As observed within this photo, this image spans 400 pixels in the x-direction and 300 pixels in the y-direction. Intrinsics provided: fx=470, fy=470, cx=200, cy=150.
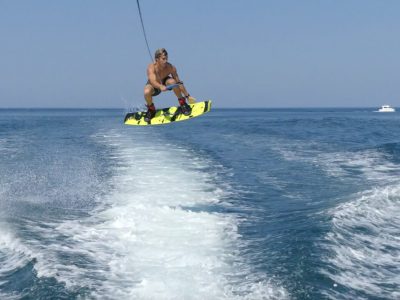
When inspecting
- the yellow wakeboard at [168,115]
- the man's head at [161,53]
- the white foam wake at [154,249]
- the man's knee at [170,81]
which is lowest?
the white foam wake at [154,249]

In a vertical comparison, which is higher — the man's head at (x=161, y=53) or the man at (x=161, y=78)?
the man's head at (x=161, y=53)

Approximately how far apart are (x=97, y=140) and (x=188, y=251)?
26.0 metres

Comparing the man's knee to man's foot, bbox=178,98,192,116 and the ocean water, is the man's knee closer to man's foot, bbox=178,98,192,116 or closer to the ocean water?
man's foot, bbox=178,98,192,116

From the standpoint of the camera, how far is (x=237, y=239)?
10.5 metres

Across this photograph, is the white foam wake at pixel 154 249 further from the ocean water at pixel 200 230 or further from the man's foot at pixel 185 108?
the man's foot at pixel 185 108

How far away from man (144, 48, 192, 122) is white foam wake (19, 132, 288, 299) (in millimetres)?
3227

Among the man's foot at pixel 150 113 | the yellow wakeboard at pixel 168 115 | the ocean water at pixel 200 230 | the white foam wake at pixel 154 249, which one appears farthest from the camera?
the man's foot at pixel 150 113

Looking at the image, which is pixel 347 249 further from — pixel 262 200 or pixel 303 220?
pixel 262 200

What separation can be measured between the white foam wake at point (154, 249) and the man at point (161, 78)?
10.6 feet

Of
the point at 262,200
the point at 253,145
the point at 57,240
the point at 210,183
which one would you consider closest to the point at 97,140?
the point at 253,145

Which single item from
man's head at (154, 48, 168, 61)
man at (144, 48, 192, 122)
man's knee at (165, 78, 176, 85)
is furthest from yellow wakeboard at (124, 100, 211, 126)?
man's head at (154, 48, 168, 61)

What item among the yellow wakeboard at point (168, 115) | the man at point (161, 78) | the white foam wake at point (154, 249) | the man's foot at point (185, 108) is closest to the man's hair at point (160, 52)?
the man at point (161, 78)

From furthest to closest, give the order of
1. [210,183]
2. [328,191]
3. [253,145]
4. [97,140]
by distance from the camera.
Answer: [97,140] < [253,145] < [210,183] < [328,191]

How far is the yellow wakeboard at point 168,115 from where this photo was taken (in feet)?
49.8
